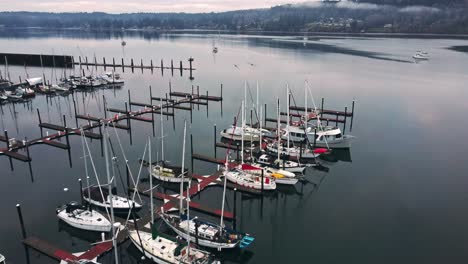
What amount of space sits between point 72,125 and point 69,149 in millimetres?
17424

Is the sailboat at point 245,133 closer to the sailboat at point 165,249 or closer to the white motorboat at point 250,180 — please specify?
the white motorboat at point 250,180

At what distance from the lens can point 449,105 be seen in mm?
98062

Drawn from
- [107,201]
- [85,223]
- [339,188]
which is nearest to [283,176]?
[339,188]

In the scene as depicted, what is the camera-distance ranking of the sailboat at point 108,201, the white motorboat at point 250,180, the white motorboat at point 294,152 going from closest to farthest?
the sailboat at point 108,201 < the white motorboat at point 250,180 < the white motorboat at point 294,152

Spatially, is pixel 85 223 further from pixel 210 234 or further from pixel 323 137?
pixel 323 137

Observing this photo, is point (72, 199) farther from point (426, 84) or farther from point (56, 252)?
point (426, 84)

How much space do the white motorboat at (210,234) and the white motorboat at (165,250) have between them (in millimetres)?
2236

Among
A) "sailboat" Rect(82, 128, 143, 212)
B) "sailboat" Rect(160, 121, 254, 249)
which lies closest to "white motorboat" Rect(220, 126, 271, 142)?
"sailboat" Rect(82, 128, 143, 212)

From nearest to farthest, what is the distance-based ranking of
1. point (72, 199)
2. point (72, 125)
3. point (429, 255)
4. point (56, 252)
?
1. point (56, 252)
2. point (429, 255)
3. point (72, 199)
4. point (72, 125)

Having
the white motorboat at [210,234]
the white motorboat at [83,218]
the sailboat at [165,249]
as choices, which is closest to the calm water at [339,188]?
the white motorboat at [83,218]

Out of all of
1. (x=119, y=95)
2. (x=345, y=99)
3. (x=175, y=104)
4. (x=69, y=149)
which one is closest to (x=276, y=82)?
(x=345, y=99)

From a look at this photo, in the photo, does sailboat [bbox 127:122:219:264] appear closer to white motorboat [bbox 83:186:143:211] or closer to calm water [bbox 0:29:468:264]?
calm water [bbox 0:29:468:264]

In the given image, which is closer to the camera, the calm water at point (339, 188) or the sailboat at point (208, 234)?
the sailboat at point (208, 234)

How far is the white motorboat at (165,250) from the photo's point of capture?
33.5 m
